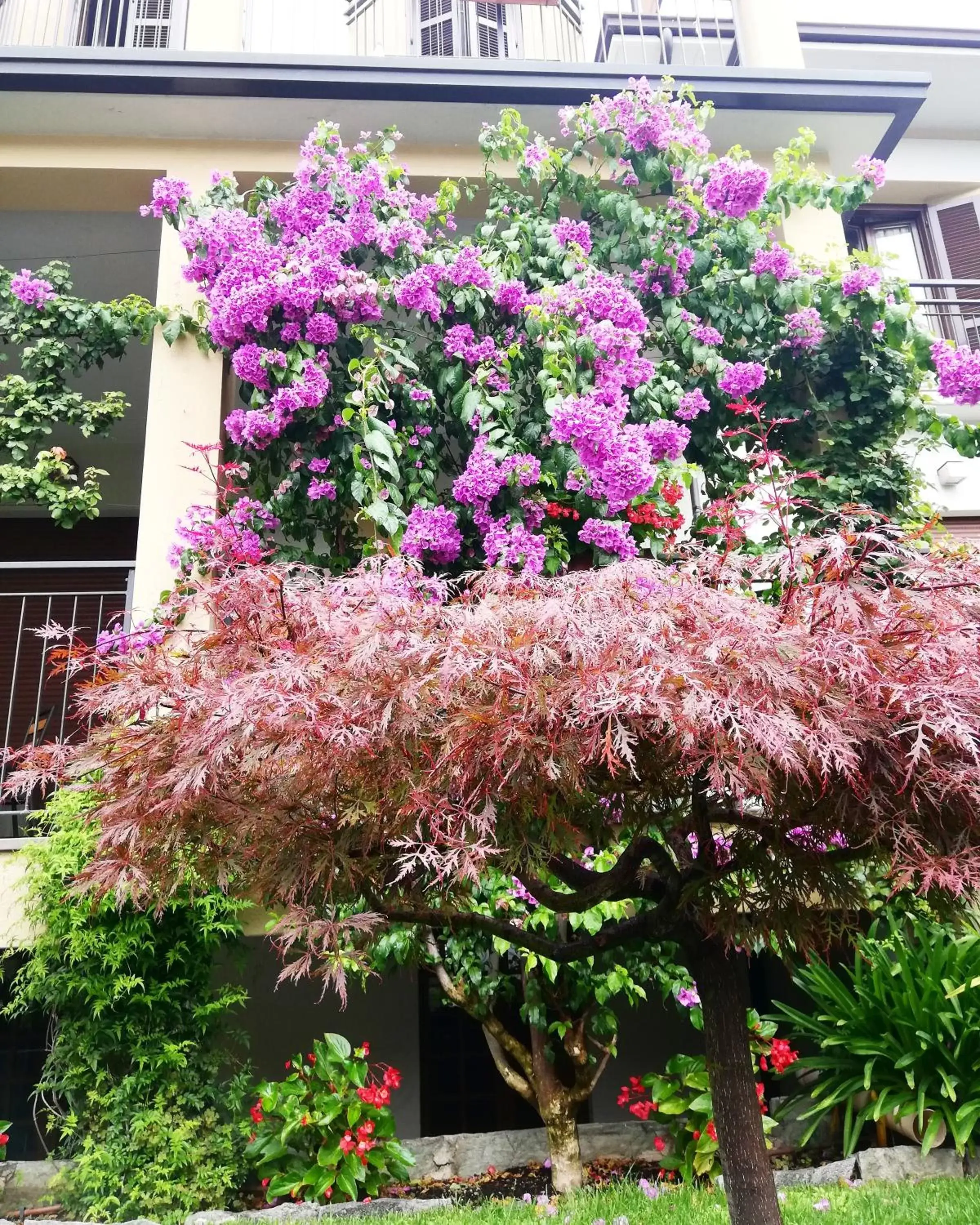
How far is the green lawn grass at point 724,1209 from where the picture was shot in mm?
3594

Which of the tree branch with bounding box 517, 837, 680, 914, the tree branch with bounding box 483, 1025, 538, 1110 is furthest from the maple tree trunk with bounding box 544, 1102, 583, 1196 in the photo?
the tree branch with bounding box 517, 837, 680, 914

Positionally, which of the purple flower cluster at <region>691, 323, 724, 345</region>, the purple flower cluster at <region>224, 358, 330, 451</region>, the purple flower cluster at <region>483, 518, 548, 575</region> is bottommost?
the purple flower cluster at <region>483, 518, 548, 575</region>

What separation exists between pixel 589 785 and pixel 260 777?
0.83m

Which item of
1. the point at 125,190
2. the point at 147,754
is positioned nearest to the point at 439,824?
the point at 147,754

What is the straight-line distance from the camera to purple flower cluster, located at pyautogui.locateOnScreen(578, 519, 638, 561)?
197 inches

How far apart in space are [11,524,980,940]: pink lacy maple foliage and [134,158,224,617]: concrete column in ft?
8.22

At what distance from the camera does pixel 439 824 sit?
2.30 meters

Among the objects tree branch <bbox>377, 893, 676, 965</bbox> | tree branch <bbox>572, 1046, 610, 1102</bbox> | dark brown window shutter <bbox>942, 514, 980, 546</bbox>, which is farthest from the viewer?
dark brown window shutter <bbox>942, 514, 980, 546</bbox>

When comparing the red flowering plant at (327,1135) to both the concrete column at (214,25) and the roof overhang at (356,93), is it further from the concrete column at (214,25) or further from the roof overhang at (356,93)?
the concrete column at (214,25)

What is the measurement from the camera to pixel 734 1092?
2.80m

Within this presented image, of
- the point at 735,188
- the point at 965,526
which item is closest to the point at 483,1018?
the point at 735,188

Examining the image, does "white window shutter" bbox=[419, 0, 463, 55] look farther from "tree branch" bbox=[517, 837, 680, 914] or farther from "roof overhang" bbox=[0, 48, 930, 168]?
"tree branch" bbox=[517, 837, 680, 914]

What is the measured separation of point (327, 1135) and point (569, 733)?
334cm

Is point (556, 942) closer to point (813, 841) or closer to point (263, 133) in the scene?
point (813, 841)
